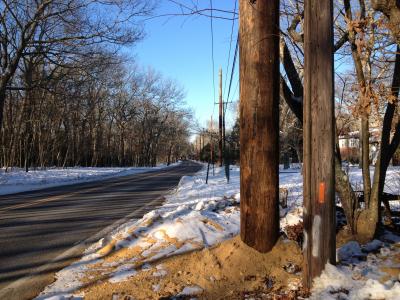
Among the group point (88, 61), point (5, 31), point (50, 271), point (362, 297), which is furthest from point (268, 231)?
point (5, 31)

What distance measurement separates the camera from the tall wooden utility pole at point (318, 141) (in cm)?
399

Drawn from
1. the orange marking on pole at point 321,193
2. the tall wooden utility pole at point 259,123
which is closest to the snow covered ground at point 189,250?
the orange marking on pole at point 321,193

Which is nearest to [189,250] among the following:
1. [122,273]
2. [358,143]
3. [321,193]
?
[122,273]

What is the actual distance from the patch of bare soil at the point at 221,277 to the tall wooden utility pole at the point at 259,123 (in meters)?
0.19

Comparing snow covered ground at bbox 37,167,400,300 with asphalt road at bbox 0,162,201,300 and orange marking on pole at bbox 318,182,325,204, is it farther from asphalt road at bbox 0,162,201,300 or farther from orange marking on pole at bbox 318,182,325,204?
orange marking on pole at bbox 318,182,325,204

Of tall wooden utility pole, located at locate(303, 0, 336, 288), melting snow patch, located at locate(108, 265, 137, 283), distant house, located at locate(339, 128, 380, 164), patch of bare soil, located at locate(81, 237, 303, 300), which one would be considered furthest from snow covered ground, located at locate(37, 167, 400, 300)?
distant house, located at locate(339, 128, 380, 164)

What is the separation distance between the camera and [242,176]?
488 centimetres

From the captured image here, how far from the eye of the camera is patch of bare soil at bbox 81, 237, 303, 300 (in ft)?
13.8

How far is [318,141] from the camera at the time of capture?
13.2ft

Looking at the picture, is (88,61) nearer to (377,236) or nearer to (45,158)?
(377,236)

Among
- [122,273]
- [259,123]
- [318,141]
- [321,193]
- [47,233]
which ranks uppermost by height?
[259,123]

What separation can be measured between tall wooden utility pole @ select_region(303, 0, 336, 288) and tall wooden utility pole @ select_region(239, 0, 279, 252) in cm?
75

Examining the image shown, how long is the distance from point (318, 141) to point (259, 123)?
0.93 meters

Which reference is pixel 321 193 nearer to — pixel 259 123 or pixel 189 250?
pixel 259 123
